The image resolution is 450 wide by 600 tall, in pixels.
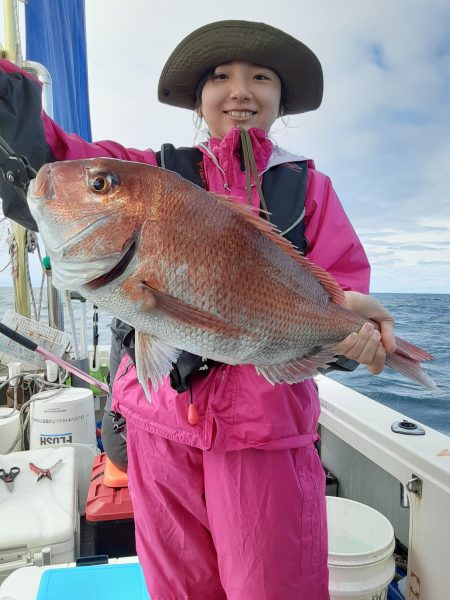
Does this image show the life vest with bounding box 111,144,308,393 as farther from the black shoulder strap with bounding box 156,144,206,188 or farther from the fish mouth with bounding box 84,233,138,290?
the fish mouth with bounding box 84,233,138,290

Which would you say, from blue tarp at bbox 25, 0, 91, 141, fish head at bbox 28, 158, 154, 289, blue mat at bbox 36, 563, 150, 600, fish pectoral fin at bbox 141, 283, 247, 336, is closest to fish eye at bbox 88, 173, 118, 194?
fish head at bbox 28, 158, 154, 289

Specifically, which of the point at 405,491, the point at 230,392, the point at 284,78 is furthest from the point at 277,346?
the point at 405,491

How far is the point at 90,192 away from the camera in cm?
111

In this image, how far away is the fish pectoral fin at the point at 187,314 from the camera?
3.65 ft

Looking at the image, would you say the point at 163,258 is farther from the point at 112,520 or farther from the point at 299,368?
the point at 112,520

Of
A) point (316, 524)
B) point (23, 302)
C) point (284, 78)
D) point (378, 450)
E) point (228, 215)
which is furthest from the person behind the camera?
point (23, 302)

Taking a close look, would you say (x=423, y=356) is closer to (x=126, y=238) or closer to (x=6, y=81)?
(x=126, y=238)

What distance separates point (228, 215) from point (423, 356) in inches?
31.5

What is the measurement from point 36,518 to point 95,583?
2.08 feet

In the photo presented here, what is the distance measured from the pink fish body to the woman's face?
648 millimetres

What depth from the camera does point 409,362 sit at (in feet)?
4.89

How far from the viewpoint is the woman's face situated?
1.74 metres

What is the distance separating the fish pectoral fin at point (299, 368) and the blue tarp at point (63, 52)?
18.8 ft

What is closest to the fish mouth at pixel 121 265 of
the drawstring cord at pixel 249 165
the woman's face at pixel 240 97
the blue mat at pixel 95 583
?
the drawstring cord at pixel 249 165
